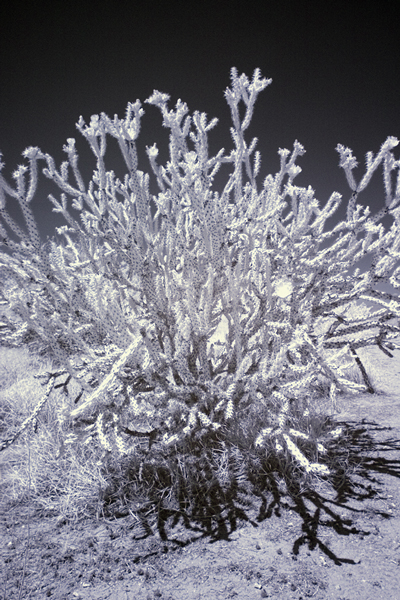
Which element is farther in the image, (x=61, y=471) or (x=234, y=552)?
(x=61, y=471)

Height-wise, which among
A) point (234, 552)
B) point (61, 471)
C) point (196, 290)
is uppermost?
point (196, 290)

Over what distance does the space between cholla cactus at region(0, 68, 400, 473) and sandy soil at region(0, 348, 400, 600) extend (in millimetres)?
399

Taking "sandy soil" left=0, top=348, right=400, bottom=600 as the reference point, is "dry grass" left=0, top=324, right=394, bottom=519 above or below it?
above

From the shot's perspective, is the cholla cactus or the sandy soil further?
the cholla cactus

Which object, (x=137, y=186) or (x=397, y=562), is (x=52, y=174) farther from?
(x=397, y=562)

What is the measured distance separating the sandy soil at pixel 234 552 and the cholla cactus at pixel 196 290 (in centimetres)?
40

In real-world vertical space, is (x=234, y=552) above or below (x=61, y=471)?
below

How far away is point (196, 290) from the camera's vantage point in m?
3.07

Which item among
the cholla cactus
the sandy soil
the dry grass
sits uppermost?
the cholla cactus

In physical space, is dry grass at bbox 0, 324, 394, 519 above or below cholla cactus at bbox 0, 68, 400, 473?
below

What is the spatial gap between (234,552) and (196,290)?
1660mm

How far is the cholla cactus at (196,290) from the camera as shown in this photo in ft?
8.14

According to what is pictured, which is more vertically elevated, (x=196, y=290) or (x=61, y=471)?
(x=196, y=290)

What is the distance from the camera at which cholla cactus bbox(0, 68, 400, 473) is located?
8.14 feet
